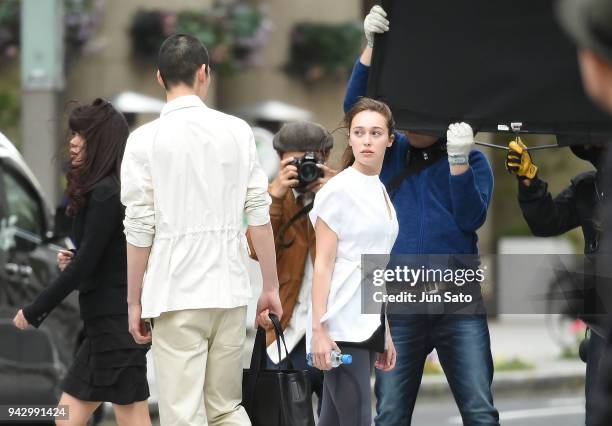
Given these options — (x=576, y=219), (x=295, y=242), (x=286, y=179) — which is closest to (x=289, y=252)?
(x=295, y=242)

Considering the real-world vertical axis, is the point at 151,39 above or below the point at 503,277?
above

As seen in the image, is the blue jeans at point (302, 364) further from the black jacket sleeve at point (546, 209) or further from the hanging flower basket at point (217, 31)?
the hanging flower basket at point (217, 31)

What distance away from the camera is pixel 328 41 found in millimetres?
18891

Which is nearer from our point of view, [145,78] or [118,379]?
[118,379]

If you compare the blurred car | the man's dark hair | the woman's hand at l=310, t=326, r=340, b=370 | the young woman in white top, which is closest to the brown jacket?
the young woman in white top

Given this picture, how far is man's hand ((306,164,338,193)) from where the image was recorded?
5410 mm

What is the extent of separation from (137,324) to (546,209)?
5.22 ft

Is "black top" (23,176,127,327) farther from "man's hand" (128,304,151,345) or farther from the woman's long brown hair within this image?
"man's hand" (128,304,151,345)

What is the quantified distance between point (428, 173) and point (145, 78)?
12.3 meters

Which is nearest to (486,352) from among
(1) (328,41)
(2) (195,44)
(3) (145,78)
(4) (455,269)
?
(4) (455,269)

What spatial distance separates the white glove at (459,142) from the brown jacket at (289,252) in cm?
77

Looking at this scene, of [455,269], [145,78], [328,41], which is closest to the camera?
[455,269]

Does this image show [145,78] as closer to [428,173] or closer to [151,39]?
[151,39]

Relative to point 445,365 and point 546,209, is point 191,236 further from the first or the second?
point 546,209
